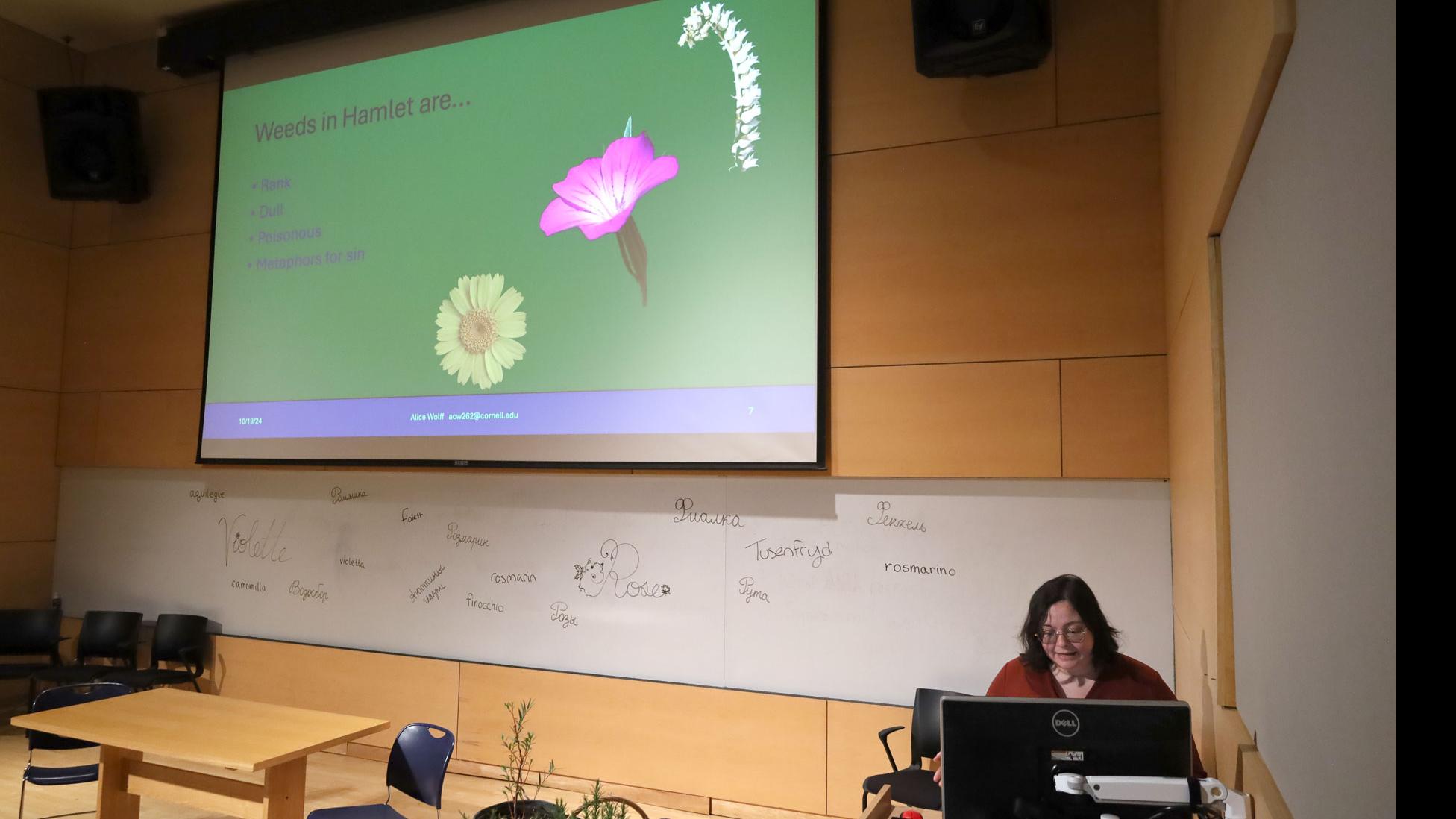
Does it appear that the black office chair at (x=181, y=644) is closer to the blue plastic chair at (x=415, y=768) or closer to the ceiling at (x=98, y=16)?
the blue plastic chair at (x=415, y=768)

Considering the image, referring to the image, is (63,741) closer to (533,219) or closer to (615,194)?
(533,219)

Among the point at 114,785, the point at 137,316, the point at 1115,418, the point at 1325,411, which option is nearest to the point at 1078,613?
the point at 1115,418

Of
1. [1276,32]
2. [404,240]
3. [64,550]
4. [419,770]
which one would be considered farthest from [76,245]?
[1276,32]

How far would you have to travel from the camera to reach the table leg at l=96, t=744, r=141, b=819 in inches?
139

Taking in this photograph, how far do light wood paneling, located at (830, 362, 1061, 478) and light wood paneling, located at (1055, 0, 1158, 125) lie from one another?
1.11 metres

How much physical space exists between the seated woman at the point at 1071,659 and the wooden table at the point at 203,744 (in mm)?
2328

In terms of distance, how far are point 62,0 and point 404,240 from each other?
3068mm

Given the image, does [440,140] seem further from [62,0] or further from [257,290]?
[62,0]

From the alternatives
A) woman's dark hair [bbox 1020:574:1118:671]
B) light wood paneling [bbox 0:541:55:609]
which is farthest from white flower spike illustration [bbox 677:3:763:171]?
light wood paneling [bbox 0:541:55:609]

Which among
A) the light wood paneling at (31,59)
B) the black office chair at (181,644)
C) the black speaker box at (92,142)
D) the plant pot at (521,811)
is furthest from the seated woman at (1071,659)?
the light wood paneling at (31,59)

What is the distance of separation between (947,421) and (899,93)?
1.54m

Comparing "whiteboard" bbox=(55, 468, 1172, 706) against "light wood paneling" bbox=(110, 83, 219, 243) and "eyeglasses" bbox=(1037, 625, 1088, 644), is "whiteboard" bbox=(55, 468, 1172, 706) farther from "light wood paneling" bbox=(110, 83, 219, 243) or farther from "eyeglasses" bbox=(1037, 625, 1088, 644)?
"light wood paneling" bbox=(110, 83, 219, 243)

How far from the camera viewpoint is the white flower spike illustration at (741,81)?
442cm
